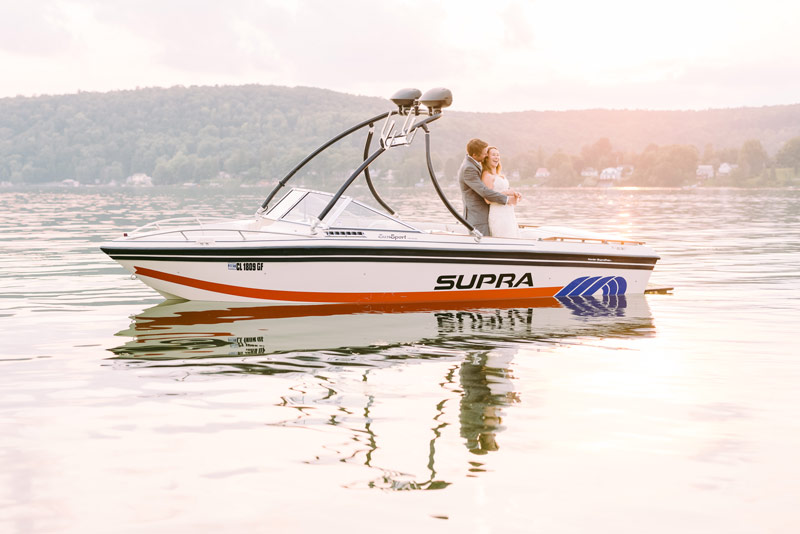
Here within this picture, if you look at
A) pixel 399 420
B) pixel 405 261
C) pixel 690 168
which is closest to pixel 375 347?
pixel 405 261

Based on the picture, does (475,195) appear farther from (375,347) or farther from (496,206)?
(375,347)

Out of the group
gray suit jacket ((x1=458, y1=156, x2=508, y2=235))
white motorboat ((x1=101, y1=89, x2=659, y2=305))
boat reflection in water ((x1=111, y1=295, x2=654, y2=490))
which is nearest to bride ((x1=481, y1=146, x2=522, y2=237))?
gray suit jacket ((x1=458, y1=156, x2=508, y2=235))

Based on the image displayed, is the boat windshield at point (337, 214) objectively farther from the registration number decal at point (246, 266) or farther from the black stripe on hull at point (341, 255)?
the registration number decal at point (246, 266)

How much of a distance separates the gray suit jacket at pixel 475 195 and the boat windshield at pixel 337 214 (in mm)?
1065

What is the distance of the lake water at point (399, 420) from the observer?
494cm

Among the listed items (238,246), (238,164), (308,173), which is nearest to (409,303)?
(238,246)

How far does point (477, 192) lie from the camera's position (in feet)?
41.8

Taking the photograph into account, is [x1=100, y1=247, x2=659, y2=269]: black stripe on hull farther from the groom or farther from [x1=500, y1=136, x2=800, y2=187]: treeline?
[x1=500, y1=136, x2=800, y2=187]: treeline

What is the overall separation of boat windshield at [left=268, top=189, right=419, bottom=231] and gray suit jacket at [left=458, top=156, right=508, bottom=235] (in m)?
1.07

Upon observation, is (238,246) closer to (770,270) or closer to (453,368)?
(453,368)

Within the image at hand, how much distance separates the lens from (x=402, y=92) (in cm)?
1204

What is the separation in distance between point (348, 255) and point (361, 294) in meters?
0.71

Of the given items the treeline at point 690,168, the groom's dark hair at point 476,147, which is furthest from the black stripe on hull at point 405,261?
the treeline at point 690,168

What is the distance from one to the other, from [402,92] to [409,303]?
3.03m
